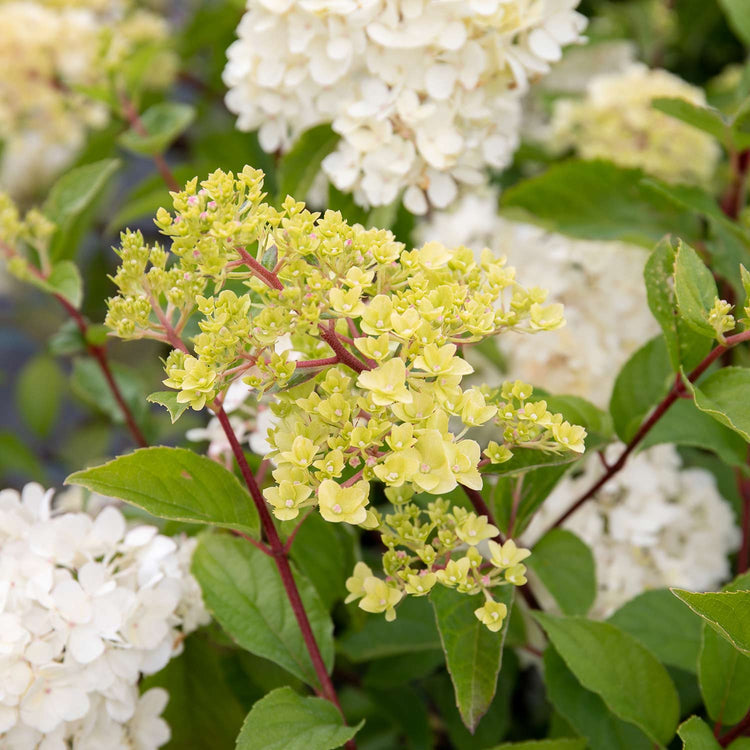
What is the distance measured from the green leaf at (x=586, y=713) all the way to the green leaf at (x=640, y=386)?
0.17 metres

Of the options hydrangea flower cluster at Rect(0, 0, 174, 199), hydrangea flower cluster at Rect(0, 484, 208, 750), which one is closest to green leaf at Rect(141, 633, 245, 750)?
hydrangea flower cluster at Rect(0, 484, 208, 750)

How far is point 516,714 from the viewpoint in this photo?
88 cm

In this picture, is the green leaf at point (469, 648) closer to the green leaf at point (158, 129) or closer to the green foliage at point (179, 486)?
the green foliage at point (179, 486)

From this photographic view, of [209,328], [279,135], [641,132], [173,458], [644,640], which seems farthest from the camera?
[641,132]

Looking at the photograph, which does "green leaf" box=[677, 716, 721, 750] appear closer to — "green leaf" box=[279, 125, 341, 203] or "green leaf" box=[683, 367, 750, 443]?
"green leaf" box=[683, 367, 750, 443]

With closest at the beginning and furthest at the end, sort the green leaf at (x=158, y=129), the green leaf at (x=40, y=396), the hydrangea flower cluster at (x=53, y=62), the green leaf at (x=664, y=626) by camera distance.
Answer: the green leaf at (x=664, y=626), the green leaf at (x=158, y=129), the hydrangea flower cluster at (x=53, y=62), the green leaf at (x=40, y=396)

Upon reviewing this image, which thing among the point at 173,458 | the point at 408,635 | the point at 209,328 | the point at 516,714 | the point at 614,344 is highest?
the point at 209,328

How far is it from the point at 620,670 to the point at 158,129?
2.38 feet

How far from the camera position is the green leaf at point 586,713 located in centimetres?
59

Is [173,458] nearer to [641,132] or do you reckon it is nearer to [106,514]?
[106,514]

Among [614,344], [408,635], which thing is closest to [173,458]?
[408,635]

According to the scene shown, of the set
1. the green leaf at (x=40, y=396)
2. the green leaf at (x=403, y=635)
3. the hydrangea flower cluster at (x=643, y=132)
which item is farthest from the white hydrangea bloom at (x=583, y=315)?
the green leaf at (x=40, y=396)

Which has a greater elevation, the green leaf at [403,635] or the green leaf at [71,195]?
the green leaf at [71,195]

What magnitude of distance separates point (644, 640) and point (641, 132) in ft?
2.00
